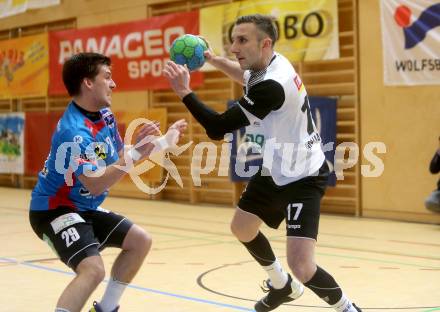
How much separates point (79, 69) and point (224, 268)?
3364 mm

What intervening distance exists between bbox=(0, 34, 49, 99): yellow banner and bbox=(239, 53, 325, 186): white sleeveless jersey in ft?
41.9

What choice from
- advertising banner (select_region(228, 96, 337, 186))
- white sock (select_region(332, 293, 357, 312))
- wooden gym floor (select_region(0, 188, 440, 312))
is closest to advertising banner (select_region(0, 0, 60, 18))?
wooden gym floor (select_region(0, 188, 440, 312))

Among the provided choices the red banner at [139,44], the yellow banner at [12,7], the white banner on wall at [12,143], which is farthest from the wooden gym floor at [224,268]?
the yellow banner at [12,7]

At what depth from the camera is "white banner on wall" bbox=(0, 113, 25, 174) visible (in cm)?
1727

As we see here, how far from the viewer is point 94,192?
3.94m

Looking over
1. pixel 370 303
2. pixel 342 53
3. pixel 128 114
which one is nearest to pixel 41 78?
pixel 128 114

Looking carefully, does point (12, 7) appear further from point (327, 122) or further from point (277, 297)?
point (277, 297)

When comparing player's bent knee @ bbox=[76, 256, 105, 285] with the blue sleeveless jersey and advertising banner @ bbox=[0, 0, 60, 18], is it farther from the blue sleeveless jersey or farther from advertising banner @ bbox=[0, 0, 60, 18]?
advertising banner @ bbox=[0, 0, 60, 18]

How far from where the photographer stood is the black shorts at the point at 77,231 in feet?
13.1

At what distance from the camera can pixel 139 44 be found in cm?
1416

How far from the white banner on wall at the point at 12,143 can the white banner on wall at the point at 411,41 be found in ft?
33.1

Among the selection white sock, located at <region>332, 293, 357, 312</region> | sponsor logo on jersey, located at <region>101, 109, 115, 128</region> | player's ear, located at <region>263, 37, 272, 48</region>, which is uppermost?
player's ear, located at <region>263, 37, 272, 48</region>

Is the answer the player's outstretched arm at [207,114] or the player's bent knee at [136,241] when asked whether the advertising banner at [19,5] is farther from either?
the player's bent knee at [136,241]

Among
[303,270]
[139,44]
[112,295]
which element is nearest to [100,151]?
[112,295]
